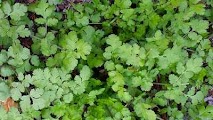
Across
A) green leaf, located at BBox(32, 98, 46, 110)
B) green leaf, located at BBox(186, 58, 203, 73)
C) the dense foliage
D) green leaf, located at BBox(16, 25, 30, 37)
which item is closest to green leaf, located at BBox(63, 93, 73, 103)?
the dense foliage

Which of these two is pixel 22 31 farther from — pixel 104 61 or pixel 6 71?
pixel 104 61

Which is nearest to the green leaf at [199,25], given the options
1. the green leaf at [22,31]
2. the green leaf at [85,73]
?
the green leaf at [85,73]

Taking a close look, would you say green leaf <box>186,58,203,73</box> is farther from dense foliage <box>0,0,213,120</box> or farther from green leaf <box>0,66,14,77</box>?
green leaf <box>0,66,14,77</box>

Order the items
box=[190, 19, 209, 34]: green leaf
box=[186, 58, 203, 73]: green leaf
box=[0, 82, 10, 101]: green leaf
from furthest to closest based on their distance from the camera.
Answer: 1. box=[190, 19, 209, 34]: green leaf
2. box=[186, 58, 203, 73]: green leaf
3. box=[0, 82, 10, 101]: green leaf

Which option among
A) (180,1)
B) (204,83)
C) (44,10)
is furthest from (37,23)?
(204,83)

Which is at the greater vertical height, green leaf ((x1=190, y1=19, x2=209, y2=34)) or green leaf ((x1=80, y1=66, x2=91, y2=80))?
green leaf ((x1=190, y1=19, x2=209, y2=34))

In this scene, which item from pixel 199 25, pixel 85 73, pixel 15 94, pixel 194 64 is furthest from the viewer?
pixel 199 25

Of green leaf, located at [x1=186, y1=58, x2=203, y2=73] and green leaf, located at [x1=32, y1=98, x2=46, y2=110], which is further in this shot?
green leaf, located at [x1=186, y1=58, x2=203, y2=73]

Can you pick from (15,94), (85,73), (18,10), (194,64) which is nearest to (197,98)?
(194,64)

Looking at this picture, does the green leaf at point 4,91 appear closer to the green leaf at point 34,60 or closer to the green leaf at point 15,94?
the green leaf at point 15,94
